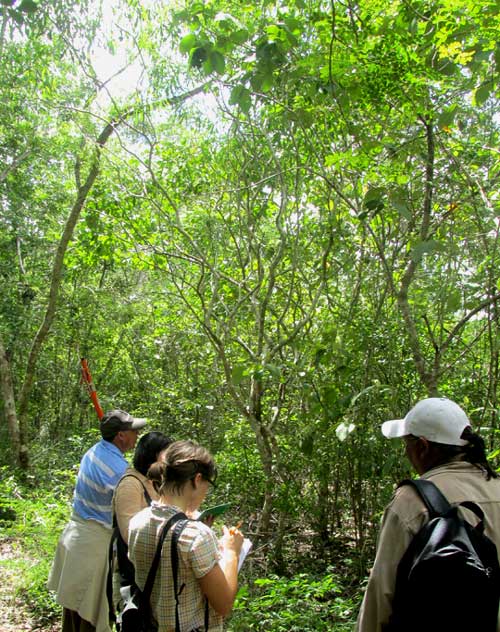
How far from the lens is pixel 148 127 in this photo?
259 inches

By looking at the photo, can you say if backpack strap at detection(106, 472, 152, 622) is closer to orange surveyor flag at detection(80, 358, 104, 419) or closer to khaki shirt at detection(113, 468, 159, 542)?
khaki shirt at detection(113, 468, 159, 542)

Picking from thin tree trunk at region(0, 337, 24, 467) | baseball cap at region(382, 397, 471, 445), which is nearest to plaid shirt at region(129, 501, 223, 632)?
baseball cap at region(382, 397, 471, 445)

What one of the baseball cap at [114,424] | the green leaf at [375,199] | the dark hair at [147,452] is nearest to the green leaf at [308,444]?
the baseball cap at [114,424]

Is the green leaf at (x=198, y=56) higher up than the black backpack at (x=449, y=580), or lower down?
higher up

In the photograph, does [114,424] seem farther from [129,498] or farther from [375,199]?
[375,199]

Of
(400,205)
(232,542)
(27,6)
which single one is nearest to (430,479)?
(232,542)

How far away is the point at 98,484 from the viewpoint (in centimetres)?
344

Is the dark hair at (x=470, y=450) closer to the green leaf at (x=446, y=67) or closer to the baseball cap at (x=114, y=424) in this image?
the baseball cap at (x=114, y=424)

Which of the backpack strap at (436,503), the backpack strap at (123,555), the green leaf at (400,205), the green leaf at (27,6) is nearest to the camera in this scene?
the backpack strap at (436,503)

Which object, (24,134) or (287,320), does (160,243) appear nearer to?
(287,320)

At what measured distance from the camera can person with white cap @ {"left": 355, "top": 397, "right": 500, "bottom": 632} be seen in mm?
1771

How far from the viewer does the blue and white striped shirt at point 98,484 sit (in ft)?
11.3

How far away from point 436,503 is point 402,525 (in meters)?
0.12

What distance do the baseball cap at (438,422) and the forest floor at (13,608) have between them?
13.1 feet
